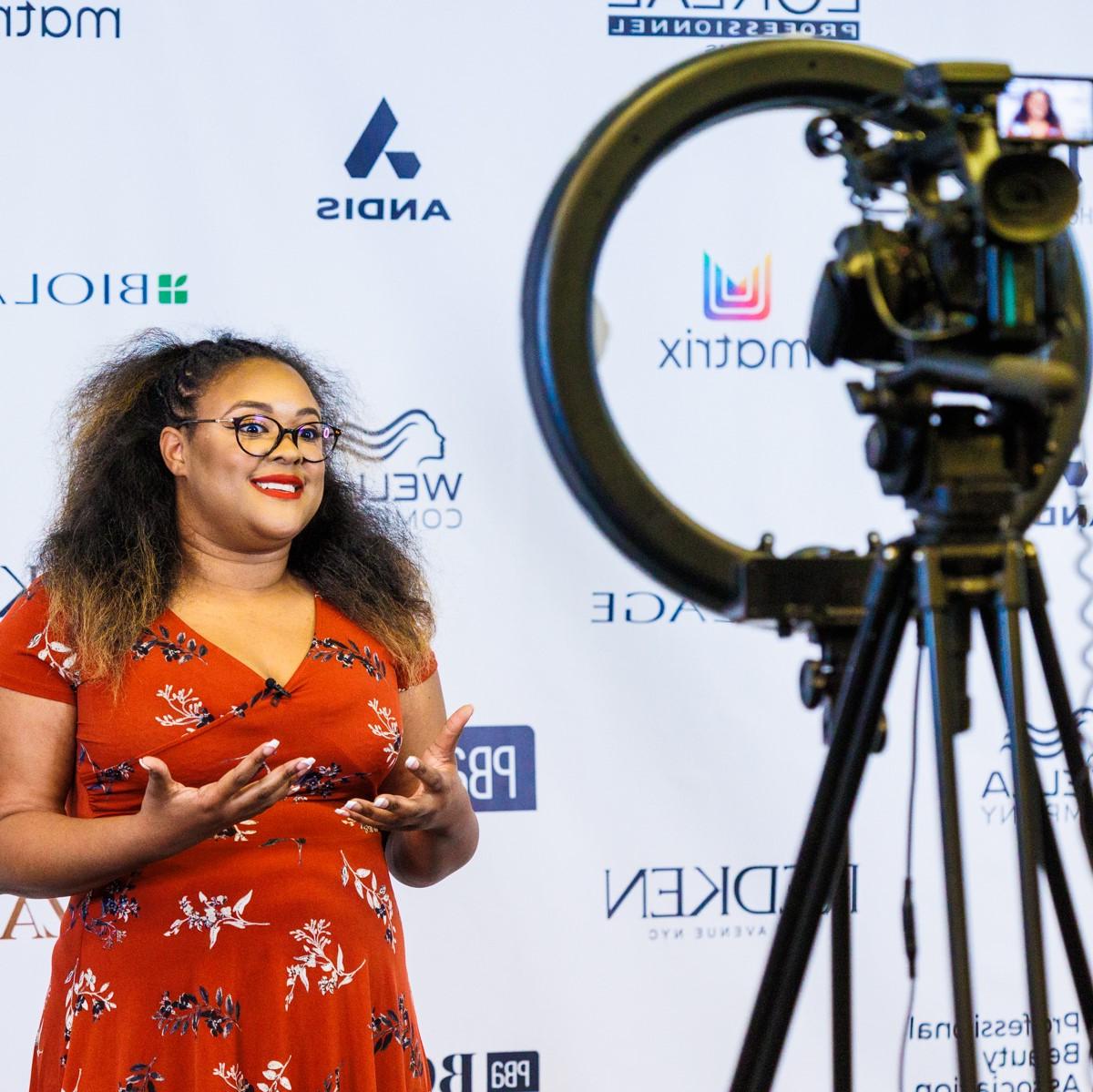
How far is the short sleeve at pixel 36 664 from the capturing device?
4.50ft

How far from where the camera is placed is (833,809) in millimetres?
749

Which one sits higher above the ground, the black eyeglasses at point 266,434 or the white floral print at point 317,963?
the black eyeglasses at point 266,434

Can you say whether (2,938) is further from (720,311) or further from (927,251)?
(927,251)

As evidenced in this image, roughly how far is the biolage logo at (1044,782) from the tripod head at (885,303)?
1538 millimetres

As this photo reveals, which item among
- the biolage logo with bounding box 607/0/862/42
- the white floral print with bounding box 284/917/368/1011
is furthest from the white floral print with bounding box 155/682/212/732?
the biolage logo with bounding box 607/0/862/42

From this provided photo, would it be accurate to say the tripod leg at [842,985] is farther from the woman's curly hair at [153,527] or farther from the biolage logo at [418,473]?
the biolage logo at [418,473]

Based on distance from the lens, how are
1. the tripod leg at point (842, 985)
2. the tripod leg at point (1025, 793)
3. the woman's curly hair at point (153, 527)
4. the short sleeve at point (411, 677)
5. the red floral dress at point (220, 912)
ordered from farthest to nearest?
the short sleeve at point (411, 677) < the woman's curly hair at point (153, 527) < the red floral dress at point (220, 912) < the tripod leg at point (842, 985) < the tripod leg at point (1025, 793)

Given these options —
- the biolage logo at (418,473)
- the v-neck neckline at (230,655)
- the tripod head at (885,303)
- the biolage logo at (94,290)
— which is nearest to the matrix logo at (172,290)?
the biolage logo at (94,290)

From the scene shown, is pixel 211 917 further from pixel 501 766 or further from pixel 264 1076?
pixel 501 766

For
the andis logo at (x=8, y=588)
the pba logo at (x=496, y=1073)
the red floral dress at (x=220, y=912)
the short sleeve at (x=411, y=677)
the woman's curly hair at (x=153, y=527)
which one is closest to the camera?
the red floral dress at (x=220, y=912)

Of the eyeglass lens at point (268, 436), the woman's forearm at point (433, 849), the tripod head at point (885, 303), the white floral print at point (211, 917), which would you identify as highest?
the eyeglass lens at point (268, 436)

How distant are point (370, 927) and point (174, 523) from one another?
0.49 m

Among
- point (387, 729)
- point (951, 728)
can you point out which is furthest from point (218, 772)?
point (951, 728)

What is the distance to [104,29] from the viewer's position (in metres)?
2.09
